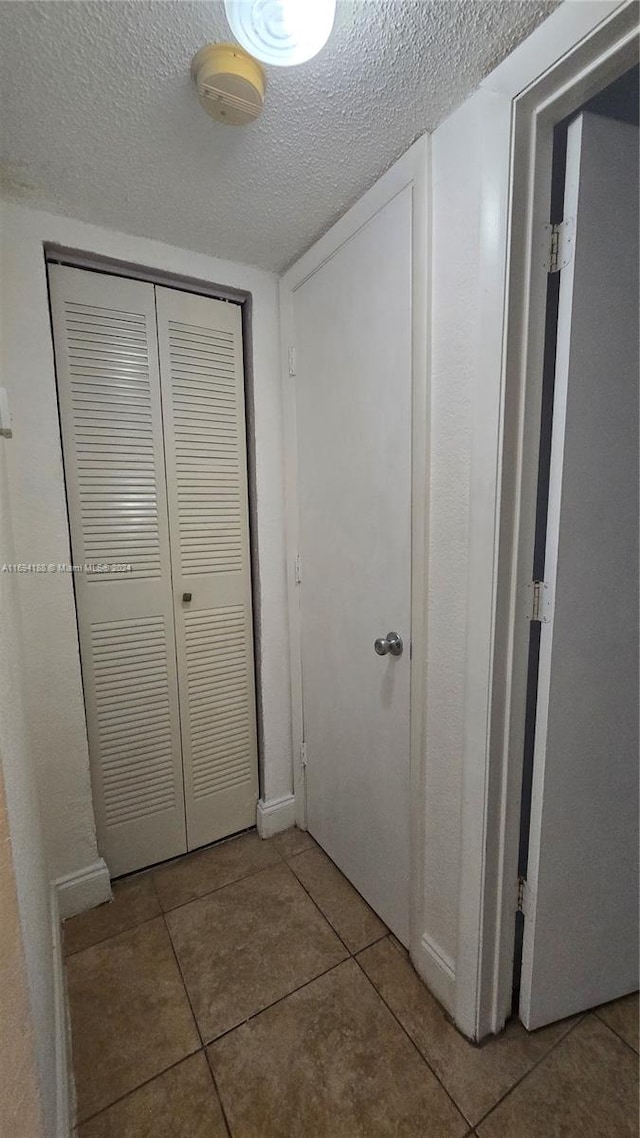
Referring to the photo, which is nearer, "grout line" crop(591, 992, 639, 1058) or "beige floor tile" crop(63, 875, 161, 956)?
"grout line" crop(591, 992, 639, 1058)

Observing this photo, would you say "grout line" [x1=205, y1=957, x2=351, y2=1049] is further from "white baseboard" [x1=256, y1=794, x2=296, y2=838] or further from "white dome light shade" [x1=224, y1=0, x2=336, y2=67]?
"white dome light shade" [x1=224, y1=0, x2=336, y2=67]

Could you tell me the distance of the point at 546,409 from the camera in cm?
95

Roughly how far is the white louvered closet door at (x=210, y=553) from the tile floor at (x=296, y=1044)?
41 centimetres

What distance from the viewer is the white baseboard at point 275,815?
5.76ft

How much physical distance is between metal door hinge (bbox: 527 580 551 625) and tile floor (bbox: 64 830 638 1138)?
106 cm

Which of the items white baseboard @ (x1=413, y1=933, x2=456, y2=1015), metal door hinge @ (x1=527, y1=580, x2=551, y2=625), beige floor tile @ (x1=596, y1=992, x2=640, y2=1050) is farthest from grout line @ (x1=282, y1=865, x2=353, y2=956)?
metal door hinge @ (x1=527, y1=580, x2=551, y2=625)

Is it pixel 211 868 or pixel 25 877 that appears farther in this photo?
pixel 211 868

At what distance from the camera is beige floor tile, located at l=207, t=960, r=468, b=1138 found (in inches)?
35.9

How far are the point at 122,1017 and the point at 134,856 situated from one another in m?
0.49

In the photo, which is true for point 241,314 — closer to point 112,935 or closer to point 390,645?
point 390,645

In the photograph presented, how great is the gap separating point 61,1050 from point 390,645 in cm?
120

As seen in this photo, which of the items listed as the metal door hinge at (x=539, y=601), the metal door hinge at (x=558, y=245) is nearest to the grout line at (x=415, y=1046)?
the metal door hinge at (x=539, y=601)

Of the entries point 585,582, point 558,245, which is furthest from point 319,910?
point 558,245

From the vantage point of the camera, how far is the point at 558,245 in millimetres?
862
